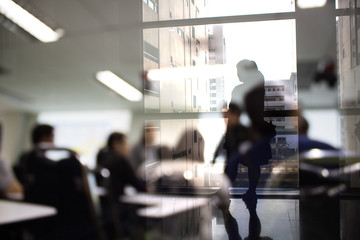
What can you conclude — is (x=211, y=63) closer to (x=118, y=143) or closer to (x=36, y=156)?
(x=118, y=143)

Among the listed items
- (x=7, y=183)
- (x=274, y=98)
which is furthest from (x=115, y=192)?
(x=274, y=98)

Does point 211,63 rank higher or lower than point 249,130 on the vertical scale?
higher

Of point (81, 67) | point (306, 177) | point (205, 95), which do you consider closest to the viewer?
point (306, 177)

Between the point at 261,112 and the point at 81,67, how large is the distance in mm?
1151

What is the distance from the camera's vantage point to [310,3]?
156cm

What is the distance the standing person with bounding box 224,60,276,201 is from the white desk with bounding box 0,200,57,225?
1.09 metres

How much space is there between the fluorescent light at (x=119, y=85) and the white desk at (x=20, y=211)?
31.0 inches

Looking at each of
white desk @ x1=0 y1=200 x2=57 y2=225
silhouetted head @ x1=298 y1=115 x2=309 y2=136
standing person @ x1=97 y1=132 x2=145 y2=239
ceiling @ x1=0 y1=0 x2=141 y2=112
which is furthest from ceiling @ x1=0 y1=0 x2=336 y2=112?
silhouetted head @ x1=298 y1=115 x2=309 y2=136

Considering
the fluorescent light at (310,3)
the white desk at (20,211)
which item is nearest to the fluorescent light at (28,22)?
the white desk at (20,211)

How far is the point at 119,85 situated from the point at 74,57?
34 centimetres

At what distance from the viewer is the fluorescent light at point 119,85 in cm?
178

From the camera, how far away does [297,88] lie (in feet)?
5.23

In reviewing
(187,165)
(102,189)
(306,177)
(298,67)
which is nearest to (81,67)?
(102,189)

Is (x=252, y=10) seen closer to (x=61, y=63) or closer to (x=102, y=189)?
(x=61, y=63)
